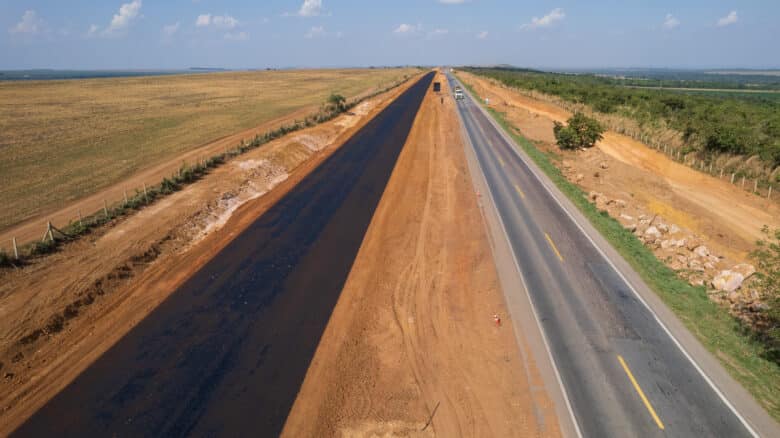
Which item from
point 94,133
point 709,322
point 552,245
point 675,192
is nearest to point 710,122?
point 675,192

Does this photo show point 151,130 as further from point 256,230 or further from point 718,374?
point 718,374

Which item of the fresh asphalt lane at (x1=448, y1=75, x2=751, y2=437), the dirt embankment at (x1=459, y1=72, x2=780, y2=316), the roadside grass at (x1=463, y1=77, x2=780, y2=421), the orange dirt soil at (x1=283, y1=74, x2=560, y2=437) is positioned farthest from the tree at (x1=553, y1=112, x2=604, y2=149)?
the orange dirt soil at (x1=283, y1=74, x2=560, y2=437)

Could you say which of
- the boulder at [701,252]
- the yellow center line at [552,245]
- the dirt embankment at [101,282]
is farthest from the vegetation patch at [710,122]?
the dirt embankment at [101,282]

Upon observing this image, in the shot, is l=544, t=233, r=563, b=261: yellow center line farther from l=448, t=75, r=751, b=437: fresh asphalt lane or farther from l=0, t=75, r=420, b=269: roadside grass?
l=0, t=75, r=420, b=269: roadside grass

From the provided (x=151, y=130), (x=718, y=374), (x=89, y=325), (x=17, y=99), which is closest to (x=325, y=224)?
(x=89, y=325)

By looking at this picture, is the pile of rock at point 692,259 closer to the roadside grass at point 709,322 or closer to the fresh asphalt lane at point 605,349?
the roadside grass at point 709,322

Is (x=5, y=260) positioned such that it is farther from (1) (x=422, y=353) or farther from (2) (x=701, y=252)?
(2) (x=701, y=252)
